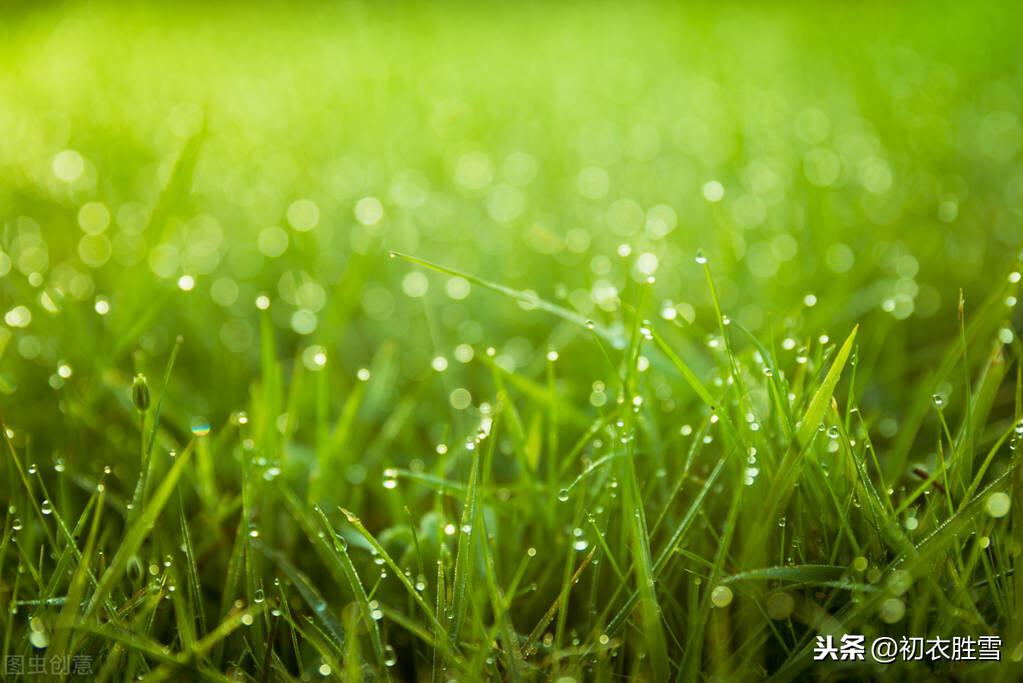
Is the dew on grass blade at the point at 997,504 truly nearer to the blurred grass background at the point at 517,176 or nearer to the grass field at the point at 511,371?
the grass field at the point at 511,371

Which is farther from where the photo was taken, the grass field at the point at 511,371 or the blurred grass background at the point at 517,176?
the blurred grass background at the point at 517,176

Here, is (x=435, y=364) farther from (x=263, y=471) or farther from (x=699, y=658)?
(x=699, y=658)

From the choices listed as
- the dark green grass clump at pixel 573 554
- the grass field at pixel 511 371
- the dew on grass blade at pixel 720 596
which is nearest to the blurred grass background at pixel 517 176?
the grass field at pixel 511 371

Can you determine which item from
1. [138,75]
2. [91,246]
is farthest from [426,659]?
[138,75]

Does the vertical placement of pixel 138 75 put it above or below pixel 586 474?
above

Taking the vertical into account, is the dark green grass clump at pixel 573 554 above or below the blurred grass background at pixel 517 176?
below

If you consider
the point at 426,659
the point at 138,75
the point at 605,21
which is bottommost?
the point at 426,659

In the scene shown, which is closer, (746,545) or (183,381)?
(746,545)

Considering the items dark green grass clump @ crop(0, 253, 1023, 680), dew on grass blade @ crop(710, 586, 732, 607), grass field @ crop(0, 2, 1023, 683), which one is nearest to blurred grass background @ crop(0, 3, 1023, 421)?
grass field @ crop(0, 2, 1023, 683)

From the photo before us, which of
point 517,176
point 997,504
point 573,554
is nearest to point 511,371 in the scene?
point 573,554
